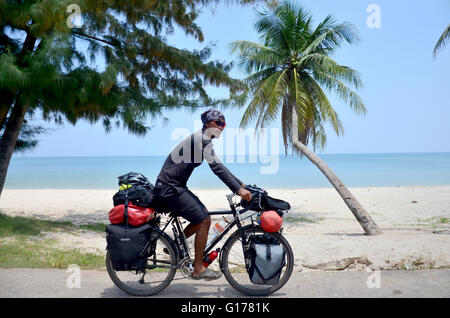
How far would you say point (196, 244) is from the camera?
12.5 feet

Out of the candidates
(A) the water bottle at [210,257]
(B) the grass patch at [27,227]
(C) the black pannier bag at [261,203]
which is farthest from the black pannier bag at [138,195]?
(B) the grass patch at [27,227]

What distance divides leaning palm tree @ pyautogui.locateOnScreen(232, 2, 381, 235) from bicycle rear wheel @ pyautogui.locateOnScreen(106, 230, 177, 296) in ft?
25.7

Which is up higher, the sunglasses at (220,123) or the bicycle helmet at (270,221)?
the sunglasses at (220,123)

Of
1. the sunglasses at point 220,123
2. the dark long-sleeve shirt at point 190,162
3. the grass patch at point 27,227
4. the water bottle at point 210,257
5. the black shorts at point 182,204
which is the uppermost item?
the sunglasses at point 220,123

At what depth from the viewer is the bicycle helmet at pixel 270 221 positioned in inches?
143

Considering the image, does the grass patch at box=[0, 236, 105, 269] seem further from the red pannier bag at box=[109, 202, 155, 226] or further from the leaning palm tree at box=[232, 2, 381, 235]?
the leaning palm tree at box=[232, 2, 381, 235]

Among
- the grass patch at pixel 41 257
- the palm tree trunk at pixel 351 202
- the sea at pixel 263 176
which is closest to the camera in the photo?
the grass patch at pixel 41 257

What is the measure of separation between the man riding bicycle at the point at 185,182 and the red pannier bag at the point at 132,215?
21 centimetres

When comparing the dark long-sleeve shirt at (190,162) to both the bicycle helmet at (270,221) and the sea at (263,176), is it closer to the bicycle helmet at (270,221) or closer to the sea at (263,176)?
the bicycle helmet at (270,221)

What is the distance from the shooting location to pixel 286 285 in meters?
4.04

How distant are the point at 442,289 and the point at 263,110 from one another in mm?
8830

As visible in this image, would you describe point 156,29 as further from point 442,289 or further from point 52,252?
point 442,289

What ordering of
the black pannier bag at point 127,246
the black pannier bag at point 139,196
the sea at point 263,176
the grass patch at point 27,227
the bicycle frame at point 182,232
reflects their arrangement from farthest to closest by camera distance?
1. the sea at point 263,176
2. the grass patch at point 27,227
3. the bicycle frame at point 182,232
4. the black pannier bag at point 139,196
5. the black pannier bag at point 127,246
